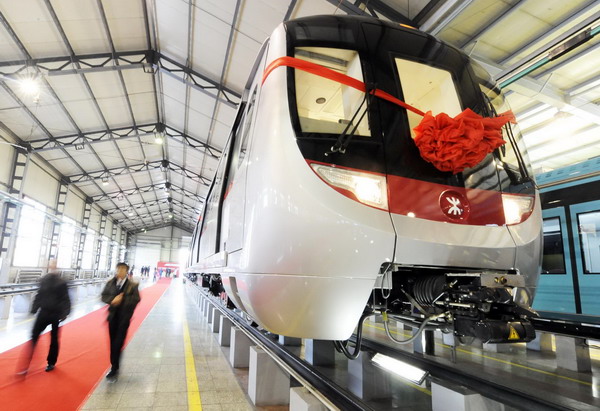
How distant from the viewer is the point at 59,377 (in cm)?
424

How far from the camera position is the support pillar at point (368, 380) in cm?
340

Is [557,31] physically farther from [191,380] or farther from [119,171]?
[119,171]

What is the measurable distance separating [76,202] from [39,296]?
23822 millimetres

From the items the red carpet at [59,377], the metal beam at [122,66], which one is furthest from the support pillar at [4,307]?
the metal beam at [122,66]

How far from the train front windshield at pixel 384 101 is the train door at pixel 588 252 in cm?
374

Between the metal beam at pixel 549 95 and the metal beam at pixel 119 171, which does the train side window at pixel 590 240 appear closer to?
the metal beam at pixel 549 95

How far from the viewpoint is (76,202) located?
24.7 meters

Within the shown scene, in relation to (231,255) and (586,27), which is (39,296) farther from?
(586,27)

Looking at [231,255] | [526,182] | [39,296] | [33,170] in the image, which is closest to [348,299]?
[231,255]

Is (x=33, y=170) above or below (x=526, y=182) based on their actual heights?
above

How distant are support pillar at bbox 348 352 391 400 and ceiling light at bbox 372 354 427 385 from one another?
0.99 metres

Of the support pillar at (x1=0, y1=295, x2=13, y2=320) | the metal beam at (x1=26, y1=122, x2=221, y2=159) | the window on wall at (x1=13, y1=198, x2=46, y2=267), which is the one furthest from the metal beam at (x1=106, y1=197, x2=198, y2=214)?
the support pillar at (x1=0, y1=295, x2=13, y2=320)

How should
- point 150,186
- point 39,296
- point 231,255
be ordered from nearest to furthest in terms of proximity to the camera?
point 231,255, point 39,296, point 150,186

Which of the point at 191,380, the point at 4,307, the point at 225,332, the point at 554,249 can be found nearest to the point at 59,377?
the point at 191,380
